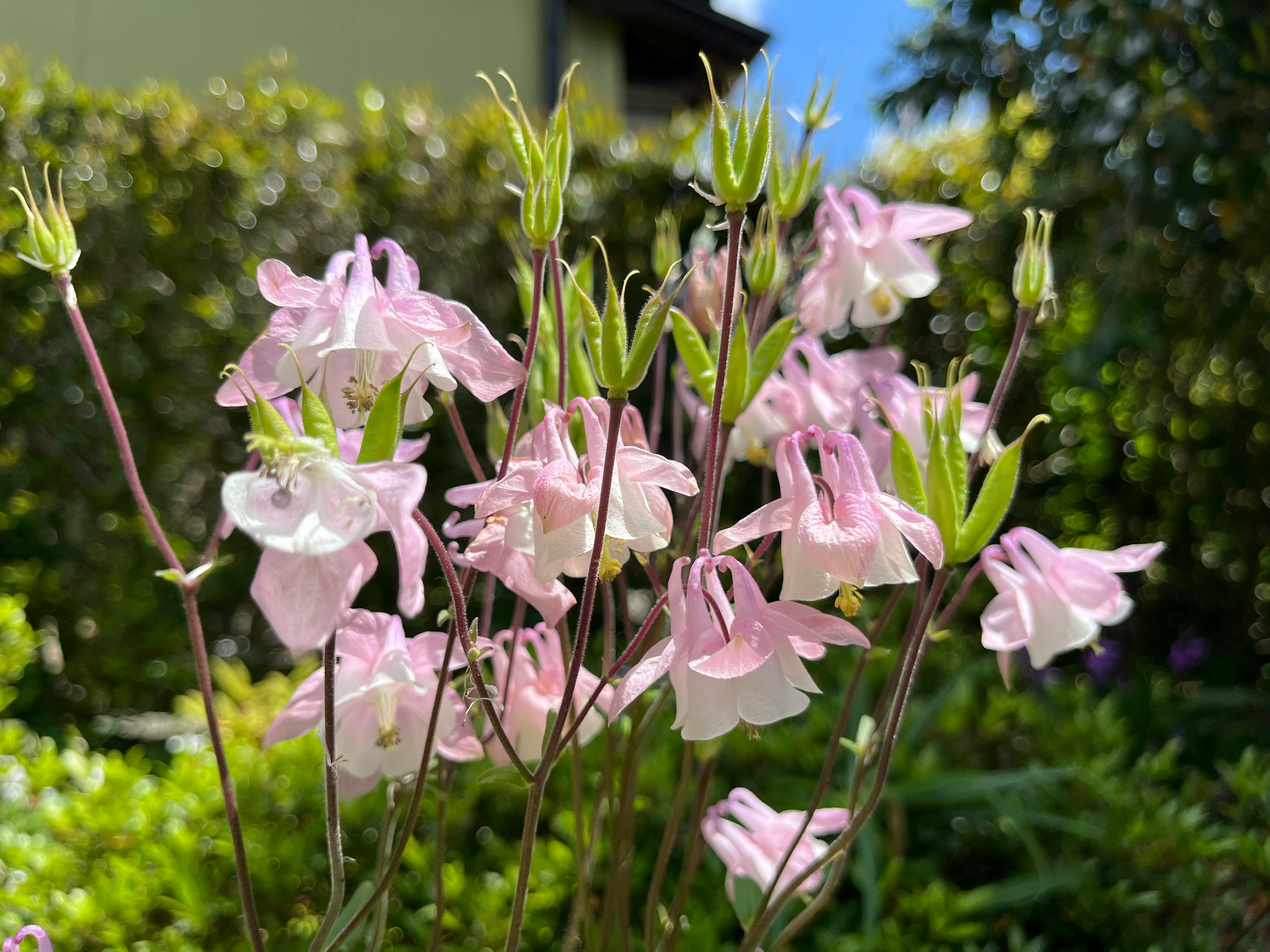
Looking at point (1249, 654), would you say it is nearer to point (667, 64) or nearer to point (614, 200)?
point (614, 200)

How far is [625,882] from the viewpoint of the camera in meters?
0.95

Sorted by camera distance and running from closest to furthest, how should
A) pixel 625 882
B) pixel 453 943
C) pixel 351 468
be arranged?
1. pixel 351 468
2. pixel 625 882
3. pixel 453 943

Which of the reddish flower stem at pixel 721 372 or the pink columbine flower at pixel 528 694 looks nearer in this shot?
the reddish flower stem at pixel 721 372

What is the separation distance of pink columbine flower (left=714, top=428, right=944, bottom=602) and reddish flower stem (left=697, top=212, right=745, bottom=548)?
0.11 feet

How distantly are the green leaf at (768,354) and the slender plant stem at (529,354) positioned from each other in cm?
21

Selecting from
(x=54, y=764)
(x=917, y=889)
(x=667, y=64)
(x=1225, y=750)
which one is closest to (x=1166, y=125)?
(x=1225, y=750)

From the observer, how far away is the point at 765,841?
97 centimetres

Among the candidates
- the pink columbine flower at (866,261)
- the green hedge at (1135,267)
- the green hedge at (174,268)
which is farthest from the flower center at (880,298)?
the green hedge at (174,268)

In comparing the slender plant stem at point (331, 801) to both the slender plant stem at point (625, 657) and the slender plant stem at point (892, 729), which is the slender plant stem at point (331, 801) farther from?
the slender plant stem at point (892, 729)

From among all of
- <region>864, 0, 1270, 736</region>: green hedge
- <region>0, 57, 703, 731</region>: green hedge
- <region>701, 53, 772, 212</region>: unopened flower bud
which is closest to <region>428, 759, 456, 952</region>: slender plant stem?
<region>701, 53, 772, 212</region>: unopened flower bud

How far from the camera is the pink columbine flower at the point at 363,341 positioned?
0.61 metres

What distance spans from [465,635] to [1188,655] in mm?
3367

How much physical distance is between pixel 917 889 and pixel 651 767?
0.52 meters

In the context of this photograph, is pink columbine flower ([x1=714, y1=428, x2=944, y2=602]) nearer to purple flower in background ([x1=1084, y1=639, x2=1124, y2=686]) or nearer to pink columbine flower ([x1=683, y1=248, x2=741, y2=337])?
pink columbine flower ([x1=683, y1=248, x2=741, y2=337])
